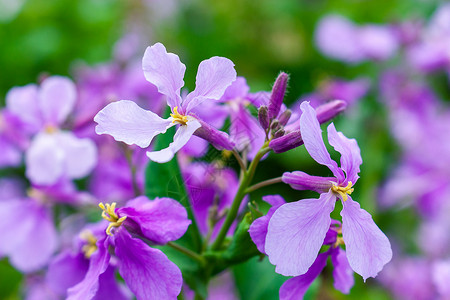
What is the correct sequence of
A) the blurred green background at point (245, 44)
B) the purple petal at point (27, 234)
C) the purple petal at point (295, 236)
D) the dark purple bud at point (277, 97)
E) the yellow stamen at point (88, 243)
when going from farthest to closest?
the blurred green background at point (245, 44) < the purple petal at point (27, 234) < the yellow stamen at point (88, 243) < the dark purple bud at point (277, 97) < the purple petal at point (295, 236)

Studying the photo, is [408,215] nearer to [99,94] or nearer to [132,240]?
[99,94]

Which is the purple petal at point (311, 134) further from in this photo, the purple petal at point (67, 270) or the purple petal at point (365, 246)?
the purple petal at point (67, 270)

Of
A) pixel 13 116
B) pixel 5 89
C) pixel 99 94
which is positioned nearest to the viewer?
pixel 13 116

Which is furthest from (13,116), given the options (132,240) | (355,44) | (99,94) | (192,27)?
(192,27)

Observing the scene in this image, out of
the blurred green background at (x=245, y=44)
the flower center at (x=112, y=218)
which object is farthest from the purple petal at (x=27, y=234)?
the flower center at (x=112, y=218)

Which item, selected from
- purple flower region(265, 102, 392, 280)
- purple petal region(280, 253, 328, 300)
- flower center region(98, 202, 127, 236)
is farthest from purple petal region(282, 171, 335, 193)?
flower center region(98, 202, 127, 236)

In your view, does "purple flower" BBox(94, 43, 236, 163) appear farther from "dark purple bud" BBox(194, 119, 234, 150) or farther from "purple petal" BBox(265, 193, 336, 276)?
"purple petal" BBox(265, 193, 336, 276)

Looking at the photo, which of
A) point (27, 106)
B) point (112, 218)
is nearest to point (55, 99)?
point (27, 106)
